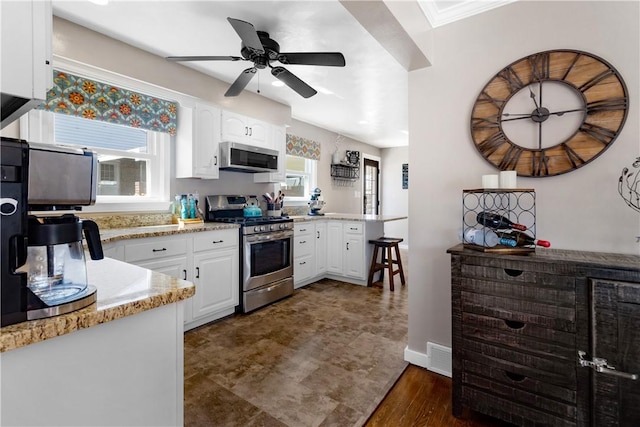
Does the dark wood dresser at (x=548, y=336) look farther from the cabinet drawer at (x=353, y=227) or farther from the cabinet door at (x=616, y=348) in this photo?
the cabinet drawer at (x=353, y=227)

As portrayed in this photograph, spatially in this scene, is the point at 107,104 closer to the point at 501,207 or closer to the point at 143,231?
the point at 143,231

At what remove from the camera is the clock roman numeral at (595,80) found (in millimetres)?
1632

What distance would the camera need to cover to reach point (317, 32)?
2512 mm

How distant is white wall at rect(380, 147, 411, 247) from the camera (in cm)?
743

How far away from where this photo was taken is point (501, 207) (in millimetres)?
1959

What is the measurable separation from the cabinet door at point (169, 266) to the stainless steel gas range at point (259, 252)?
2.04ft

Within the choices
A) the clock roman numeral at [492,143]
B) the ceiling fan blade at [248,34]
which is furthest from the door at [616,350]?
the ceiling fan blade at [248,34]

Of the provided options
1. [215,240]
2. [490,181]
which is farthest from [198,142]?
[490,181]

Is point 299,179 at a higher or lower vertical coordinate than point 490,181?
higher

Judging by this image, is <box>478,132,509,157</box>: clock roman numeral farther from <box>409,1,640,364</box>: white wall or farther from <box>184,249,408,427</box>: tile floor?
<box>184,249,408,427</box>: tile floor

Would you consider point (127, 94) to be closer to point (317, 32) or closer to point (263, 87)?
point (263, 87)

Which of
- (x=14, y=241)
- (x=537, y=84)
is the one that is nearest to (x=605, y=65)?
(x=537, y=84)

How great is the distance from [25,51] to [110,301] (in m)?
0.61

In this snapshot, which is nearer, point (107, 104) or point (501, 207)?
point (501, 207)
